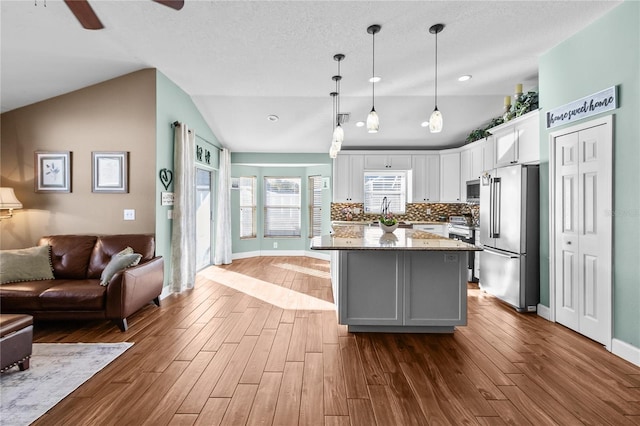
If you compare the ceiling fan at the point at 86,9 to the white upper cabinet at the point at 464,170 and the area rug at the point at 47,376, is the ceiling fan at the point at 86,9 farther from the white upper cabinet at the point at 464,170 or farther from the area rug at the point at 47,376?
the white upper cabinet at the point at 464,170

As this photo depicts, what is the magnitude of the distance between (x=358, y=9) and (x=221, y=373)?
3199 millimetres

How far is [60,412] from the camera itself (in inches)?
78.7

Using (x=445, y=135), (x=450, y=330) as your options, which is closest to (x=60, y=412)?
(x=450, y=330)

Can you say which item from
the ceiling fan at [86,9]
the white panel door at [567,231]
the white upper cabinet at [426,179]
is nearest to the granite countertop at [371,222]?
the white upper cabinet at [426,179]

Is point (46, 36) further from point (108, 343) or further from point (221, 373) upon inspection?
point (221, 373)

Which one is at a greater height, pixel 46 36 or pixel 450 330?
pixel 46 36

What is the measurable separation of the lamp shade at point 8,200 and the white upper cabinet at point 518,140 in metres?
6.23

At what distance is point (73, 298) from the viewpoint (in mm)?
3139

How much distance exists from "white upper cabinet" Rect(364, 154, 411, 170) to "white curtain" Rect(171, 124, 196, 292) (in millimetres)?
3702

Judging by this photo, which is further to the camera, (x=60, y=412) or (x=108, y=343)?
(x=108, y=343)

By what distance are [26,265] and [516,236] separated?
5558 millimetres

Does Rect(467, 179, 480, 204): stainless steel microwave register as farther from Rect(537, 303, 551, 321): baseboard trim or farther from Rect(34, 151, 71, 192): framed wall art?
A: Rect(34, 151, 71, 192): framed wall art

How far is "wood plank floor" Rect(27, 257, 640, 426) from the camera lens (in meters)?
1.98

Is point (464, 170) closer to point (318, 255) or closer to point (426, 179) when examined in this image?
point (426, 179)
